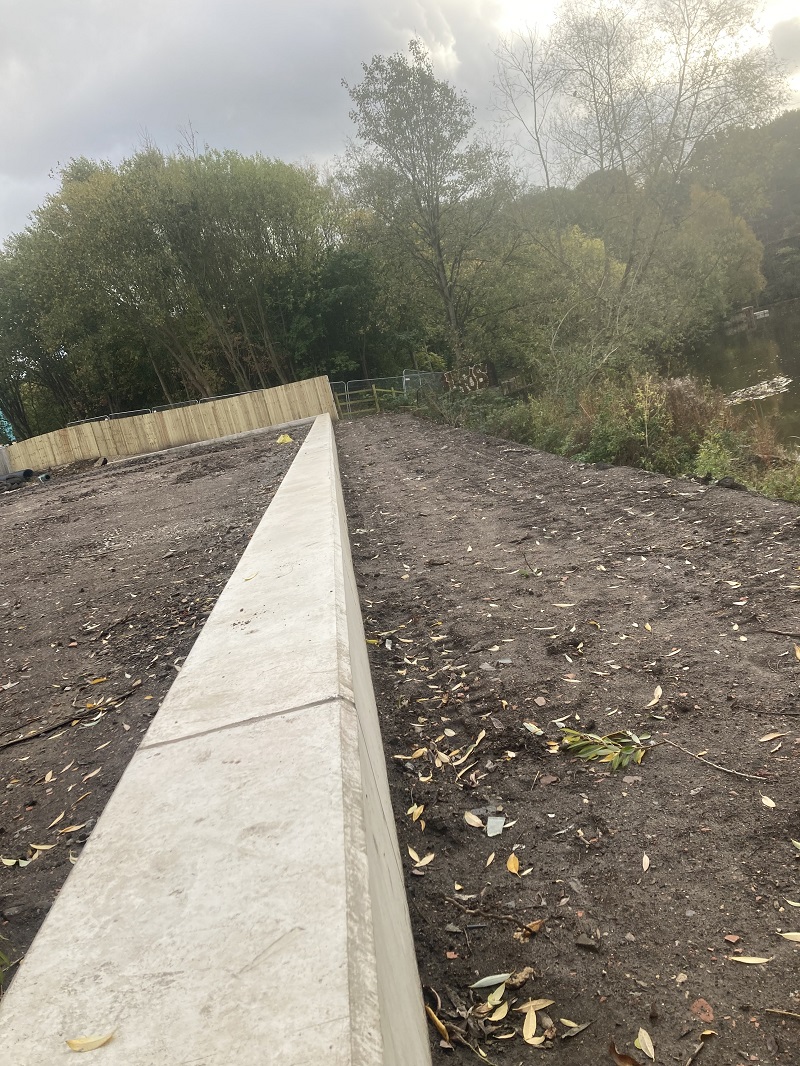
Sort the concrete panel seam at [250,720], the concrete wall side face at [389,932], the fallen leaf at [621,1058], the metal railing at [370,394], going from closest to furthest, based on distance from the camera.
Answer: the concrete wall side face at [389,932], the fallen leaf at [621,1058], the concrete panel seam at [250,720], the metal railing at [370,394]

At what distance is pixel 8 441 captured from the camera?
122 feet

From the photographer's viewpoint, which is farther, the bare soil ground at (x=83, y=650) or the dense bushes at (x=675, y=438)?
the dense bushes at (x=675, y=438)

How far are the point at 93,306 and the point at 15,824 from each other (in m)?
27.8

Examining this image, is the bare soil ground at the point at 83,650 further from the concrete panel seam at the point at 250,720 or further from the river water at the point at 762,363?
the river water at the point at 762,363

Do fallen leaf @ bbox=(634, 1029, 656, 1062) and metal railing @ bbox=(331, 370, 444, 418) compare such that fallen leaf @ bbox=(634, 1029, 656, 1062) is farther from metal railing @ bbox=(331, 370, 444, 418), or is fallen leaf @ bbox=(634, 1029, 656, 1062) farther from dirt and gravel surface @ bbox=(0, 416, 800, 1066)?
metal railing @ bbox=(331, 370, 444, 418)

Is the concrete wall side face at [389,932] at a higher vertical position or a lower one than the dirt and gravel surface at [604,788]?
higher

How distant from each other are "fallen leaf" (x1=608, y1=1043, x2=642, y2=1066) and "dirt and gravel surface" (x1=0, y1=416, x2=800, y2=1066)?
20mm

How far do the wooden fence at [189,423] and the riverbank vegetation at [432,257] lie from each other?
17.0 ft

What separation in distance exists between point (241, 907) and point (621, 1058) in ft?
3.22

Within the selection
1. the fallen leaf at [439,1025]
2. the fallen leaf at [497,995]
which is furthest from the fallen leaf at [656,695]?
the fallen leaf at [439,1025]

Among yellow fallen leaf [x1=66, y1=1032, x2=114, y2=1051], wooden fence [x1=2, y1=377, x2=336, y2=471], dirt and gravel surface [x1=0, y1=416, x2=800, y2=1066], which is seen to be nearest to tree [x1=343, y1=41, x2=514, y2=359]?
wooden fence [x1=2, y1=377, x2=336, y2=471]

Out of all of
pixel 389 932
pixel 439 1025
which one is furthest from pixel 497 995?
pixel 389 932

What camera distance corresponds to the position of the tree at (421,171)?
19.2 metres

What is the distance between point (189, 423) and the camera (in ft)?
79.2
